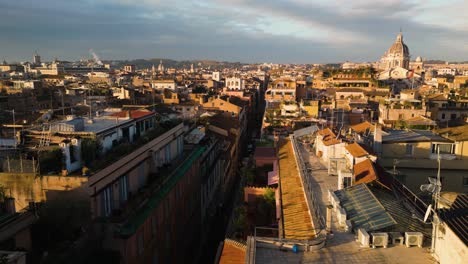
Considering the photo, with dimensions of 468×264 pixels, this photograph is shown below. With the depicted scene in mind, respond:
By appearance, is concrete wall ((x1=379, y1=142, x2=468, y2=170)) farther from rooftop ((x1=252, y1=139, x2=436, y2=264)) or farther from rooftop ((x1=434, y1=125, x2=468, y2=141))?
rooftop ((x1=252, y1=139, x2=436, y2=264))

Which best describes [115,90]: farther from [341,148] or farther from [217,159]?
[341,148]

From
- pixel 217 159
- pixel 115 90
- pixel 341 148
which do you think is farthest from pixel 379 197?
pixel 115 90

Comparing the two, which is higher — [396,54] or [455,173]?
[396,54]

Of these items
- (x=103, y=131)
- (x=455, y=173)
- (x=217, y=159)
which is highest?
(x=103, y=131)

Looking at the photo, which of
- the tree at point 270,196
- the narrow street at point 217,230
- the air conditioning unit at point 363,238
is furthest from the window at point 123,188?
the narrow street at point 217,230

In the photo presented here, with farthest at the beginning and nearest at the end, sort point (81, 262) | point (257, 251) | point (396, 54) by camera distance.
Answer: point (396, 54) < point (81, 262) < point (257, 251)

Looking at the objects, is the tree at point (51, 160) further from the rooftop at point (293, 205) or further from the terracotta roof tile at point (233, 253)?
the rooftop at point (293, 205)
